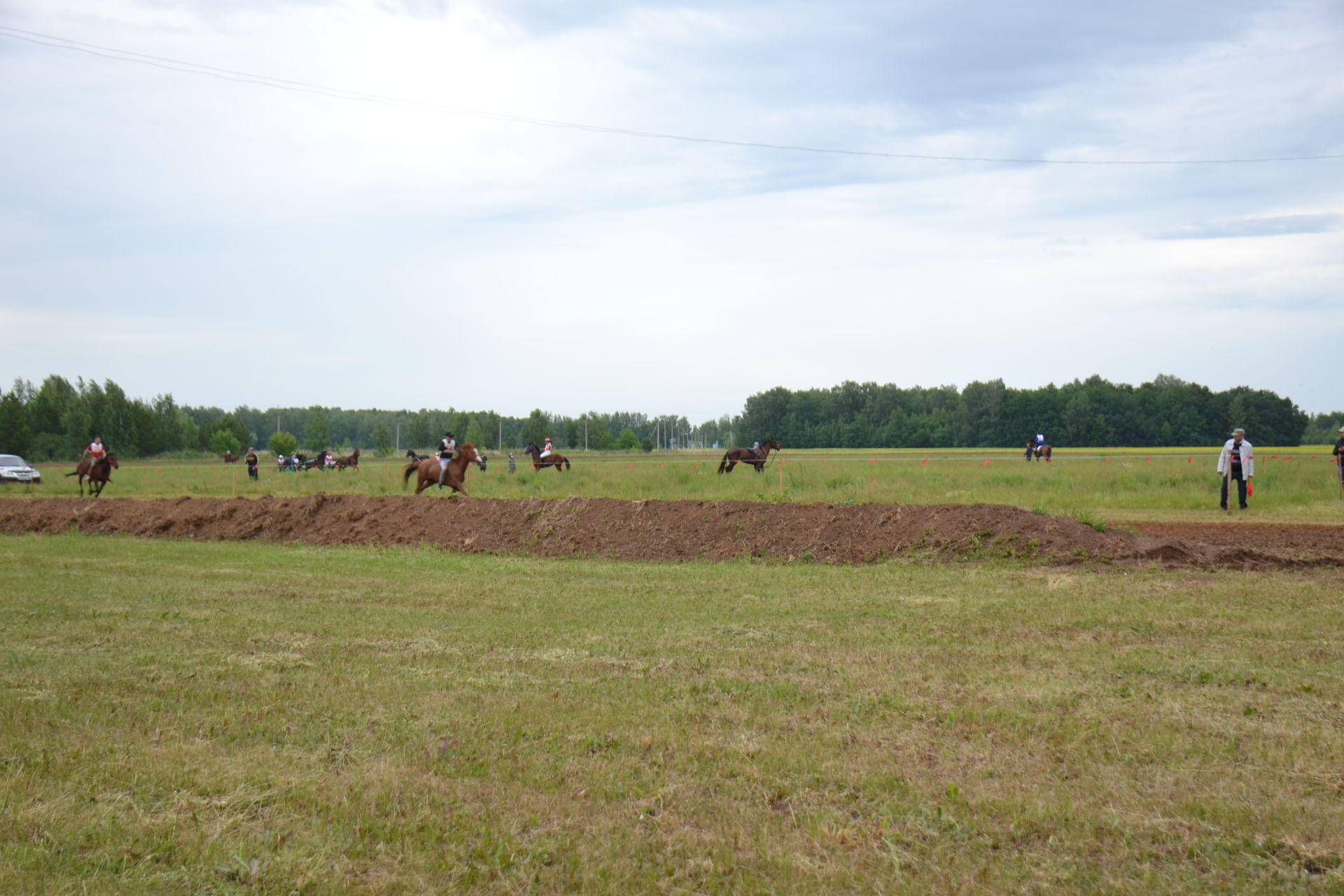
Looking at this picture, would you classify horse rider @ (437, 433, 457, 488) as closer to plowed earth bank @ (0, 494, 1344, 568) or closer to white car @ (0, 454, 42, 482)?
plowed earth bank @ (0, 494, 1344, 568)

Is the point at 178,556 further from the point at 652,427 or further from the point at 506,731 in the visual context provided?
the point at 652,427

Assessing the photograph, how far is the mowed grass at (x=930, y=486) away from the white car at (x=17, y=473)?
7378 mm

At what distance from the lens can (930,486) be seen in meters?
25.0

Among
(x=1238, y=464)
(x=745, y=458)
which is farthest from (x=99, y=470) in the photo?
(x=1238, y=464)

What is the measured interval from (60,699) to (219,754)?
2.04 meters

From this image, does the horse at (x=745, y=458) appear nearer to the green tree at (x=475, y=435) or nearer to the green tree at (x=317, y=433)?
the green tree at (x=475, y=435)

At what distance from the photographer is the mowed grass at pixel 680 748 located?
4129 millimetres

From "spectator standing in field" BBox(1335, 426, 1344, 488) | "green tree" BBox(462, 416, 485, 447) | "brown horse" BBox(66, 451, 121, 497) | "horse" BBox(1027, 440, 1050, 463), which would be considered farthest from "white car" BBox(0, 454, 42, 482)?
"green tree" BBox(462, 416, 485, 447)

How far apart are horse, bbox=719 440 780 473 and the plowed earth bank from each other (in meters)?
15.7

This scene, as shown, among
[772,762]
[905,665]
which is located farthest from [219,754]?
[905,665]

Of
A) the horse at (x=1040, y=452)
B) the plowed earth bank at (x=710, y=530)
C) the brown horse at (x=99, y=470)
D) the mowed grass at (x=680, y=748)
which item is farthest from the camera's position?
the horse at (x=1040, y=452)

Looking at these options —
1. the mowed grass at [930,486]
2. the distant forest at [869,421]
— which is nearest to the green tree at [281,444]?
the distant forest at [869,421]

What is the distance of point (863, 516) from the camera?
15461mm

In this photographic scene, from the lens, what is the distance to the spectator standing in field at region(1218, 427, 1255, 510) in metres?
20.3
